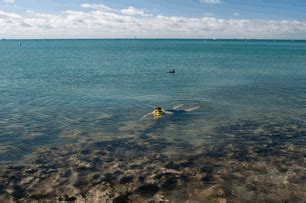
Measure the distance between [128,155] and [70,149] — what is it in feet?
13.2

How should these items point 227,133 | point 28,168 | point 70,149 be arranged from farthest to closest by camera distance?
point 227,133
point 70,149
point 28,168

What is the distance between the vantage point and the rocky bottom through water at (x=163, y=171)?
613 inches

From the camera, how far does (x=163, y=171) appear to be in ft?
60.0

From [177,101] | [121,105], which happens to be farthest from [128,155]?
[177,101]

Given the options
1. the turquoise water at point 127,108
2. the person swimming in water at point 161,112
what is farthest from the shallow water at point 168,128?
the person swimming in water at point 161,112

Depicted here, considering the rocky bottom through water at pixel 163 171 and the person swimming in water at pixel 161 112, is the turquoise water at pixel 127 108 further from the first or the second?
the rocky bottom through water at pixel 163 171

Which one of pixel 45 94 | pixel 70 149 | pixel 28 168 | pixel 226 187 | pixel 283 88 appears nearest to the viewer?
pixel 226 187

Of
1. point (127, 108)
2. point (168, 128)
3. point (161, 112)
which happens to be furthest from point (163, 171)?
point (127, 108)

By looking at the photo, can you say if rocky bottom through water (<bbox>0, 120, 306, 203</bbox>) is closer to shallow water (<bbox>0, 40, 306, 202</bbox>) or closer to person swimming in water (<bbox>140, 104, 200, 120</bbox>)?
shallow water (<bbox>0, 40, 306, 202</bbox>)

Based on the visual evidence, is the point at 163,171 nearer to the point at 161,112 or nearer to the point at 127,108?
the point at 161,112

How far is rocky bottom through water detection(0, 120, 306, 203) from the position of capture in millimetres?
15570

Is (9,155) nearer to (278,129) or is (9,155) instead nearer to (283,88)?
(278,129)

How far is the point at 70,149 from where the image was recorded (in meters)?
22.0

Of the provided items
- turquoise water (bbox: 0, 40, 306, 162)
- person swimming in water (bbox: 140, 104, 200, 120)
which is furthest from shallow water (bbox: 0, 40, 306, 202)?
person swimming in water (bbox: 140, 104, 200, 120)
